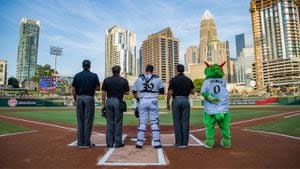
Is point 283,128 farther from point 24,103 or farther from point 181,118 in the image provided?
point 24,103

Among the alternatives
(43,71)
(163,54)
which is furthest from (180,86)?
(163,54)

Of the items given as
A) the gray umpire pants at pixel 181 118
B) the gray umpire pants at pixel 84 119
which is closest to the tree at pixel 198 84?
the gray umpire pants at pixel 181 118

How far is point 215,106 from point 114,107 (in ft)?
8.56

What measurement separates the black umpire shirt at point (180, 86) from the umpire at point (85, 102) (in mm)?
2073

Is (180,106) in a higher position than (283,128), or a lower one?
higher

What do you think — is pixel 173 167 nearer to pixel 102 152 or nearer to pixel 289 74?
pixel 102 152

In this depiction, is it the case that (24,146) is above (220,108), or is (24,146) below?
below

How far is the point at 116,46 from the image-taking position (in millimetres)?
196500

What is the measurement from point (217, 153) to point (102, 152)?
8.49 ft

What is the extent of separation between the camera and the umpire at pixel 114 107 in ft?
21.5

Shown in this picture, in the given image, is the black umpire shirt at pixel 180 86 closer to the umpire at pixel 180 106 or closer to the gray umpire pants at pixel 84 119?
the umpire at pixel 180 106

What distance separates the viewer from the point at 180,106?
22.3ft

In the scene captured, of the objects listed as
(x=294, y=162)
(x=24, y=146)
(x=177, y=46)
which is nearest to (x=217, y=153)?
(x=294, y=162)

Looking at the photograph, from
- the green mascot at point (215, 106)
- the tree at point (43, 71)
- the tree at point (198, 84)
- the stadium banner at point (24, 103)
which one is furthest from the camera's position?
the tree at point (198, 84)
